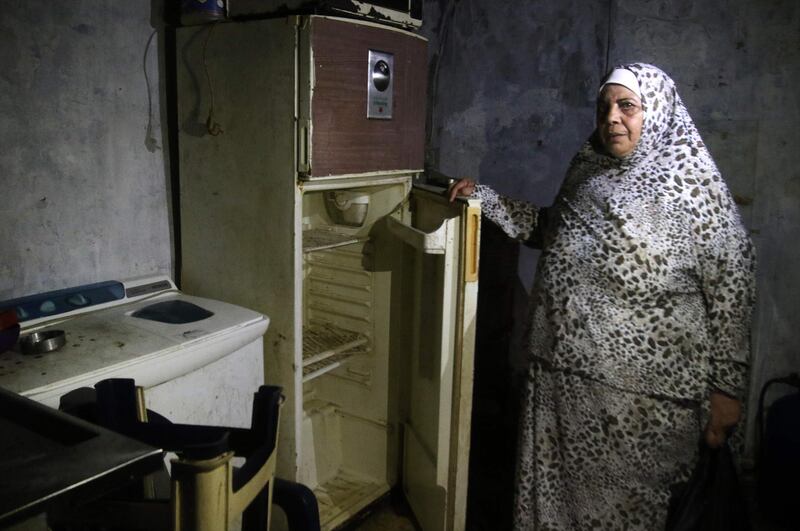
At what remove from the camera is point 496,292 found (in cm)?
310

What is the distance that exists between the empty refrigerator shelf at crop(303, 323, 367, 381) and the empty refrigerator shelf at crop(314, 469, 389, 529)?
1.84 feet

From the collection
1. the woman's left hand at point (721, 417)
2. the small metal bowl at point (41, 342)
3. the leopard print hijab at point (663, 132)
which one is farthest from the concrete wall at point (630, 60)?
the small metal bowl at point (41, 342)

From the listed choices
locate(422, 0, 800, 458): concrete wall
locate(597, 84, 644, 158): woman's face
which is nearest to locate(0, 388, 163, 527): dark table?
locate(597, 84, 644, 158): woman's face

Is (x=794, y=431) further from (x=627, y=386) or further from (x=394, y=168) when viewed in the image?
(x=394, y=168)

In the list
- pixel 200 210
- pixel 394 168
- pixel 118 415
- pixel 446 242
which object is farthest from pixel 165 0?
pixel 118 415

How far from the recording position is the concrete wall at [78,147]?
1938 mm

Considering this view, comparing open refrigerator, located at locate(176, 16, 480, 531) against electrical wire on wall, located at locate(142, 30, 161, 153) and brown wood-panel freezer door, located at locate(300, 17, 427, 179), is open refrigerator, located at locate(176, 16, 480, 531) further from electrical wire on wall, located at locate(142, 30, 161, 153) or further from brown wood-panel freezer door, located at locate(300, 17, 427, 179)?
electrical wire on wall, located at locate(142, 30, 161, 153)

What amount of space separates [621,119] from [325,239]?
3.94 feet

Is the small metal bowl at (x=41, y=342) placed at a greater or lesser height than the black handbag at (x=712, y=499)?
greater

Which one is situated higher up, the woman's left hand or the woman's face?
the woman's face

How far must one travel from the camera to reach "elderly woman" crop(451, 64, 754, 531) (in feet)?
6.09

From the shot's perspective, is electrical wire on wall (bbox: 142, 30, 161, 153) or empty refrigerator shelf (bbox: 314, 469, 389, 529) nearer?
electrical wire on wall (bbox: 142, 30, 161, 153)

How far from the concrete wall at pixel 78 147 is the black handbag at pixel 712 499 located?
6.46 ft

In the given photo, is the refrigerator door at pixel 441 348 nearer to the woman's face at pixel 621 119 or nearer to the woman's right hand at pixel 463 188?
the woman's right hand at pixel 463 188
